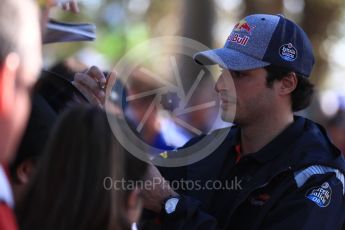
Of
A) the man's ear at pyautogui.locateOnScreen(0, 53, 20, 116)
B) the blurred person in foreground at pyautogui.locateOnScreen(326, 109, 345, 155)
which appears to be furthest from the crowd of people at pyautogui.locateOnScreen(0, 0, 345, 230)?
the blurred person in foreground at pyautogui.locateOnScreen(326, 109, 345, 155)

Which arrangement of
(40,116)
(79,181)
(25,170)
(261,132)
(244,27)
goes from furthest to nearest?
(244,27) → (261,132) → (40,116) → (25,170) → (79,181)

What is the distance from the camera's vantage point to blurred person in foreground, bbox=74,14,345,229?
3006 mm

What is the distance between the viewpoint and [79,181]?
2006 millimetres

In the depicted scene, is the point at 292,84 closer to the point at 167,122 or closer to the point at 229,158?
the point at 229,158

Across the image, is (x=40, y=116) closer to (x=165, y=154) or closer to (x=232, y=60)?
(x=165, y=154)

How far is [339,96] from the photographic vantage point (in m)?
7.02

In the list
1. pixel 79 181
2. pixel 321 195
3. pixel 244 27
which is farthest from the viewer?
pixel 244 27

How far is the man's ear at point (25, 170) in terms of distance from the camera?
2.40 m

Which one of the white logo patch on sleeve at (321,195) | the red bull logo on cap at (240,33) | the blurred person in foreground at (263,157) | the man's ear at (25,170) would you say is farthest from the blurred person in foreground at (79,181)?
the red bull logo on cap at (240,33)

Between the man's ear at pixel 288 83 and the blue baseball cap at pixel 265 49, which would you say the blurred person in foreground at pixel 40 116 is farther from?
the man's ear at pixel 288 83

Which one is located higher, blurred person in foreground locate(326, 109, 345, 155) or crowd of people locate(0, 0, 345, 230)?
crowd of people locate(0, 0, 345, 230)

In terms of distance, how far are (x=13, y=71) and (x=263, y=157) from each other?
1.76m

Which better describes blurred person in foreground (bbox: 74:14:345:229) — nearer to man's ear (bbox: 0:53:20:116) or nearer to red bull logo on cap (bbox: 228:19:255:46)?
red bull logo on cap (bbox: 228:19:255:46)

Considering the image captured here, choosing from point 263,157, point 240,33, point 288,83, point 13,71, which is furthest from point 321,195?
point 13,71
